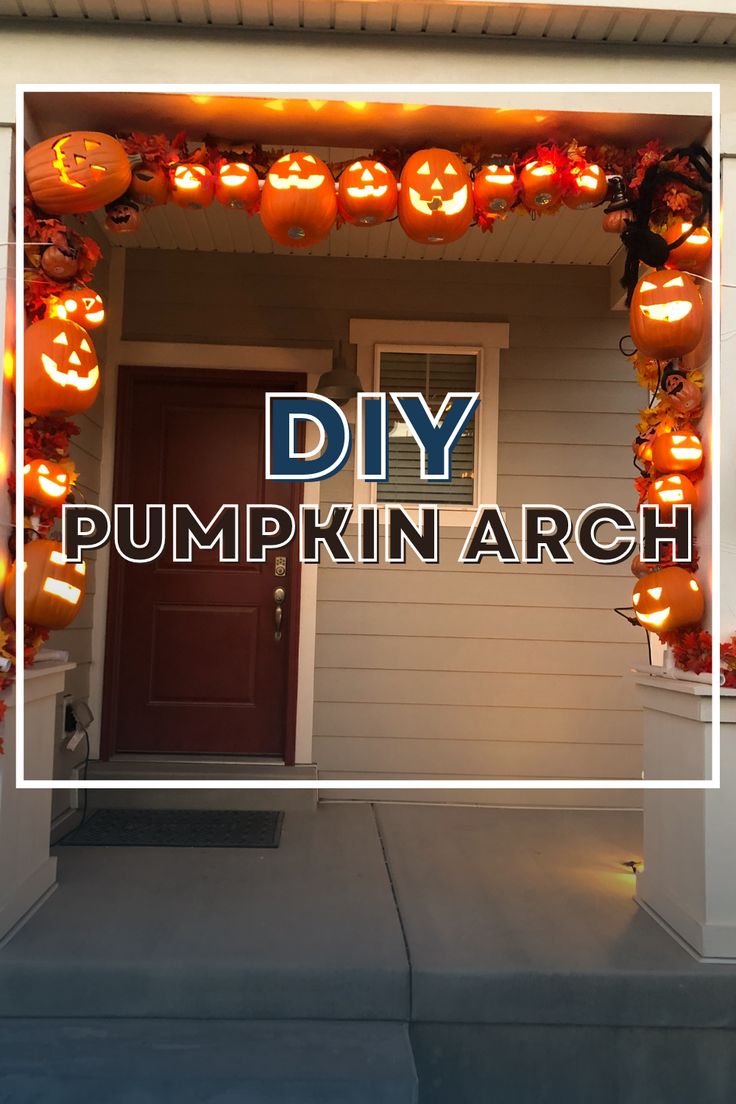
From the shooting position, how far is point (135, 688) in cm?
420

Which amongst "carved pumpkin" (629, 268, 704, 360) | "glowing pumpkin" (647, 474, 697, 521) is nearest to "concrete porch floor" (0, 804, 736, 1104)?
"glowing pumpkin" (647, 474, 697, 521)

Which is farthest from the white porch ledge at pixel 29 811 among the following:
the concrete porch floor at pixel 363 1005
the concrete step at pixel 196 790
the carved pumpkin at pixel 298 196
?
the carved pumpkin at pixel 298 196

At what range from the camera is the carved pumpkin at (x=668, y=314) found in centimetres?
260

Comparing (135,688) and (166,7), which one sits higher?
(166,7)

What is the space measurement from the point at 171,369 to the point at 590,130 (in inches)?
92.4

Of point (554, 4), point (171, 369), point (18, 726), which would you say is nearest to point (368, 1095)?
point (18, 726)

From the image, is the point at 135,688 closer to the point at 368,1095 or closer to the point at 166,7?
the point at 368,1095

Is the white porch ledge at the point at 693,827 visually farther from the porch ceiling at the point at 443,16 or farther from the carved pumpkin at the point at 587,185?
the porch ceiling at the point at 443,16

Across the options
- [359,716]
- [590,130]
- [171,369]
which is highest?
[590,130]

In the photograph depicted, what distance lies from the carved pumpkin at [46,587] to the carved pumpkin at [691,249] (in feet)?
Answer: 7.17

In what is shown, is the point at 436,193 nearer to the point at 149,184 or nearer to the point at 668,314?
the point at 668,314

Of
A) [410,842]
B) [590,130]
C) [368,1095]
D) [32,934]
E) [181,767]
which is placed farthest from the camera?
[181,767]

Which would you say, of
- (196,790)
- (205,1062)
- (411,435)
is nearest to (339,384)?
(411,435)

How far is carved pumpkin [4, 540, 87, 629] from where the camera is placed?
100 inches
